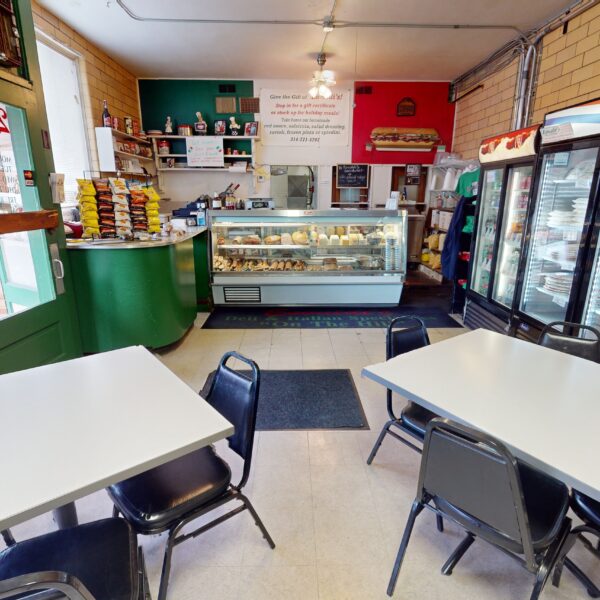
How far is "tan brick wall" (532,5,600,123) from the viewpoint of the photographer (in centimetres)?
328

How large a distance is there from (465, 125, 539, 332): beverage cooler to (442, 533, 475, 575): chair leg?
97.7 inches

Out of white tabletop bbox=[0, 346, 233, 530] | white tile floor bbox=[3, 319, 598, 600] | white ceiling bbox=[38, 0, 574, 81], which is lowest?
white tile floor bbox=[3, 319, 598, 600]

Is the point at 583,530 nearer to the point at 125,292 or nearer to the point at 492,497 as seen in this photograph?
the point at 492,497

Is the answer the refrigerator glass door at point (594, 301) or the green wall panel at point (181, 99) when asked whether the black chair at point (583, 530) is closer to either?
the refrigerator glass door at point (594, 301)

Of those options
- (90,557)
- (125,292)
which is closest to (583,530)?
(90,557)

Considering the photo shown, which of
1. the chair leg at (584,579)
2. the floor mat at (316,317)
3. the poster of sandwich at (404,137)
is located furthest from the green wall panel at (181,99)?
the chair leg at (584,579)

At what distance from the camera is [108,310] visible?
322 cm

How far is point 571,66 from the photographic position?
Result: 3559mm

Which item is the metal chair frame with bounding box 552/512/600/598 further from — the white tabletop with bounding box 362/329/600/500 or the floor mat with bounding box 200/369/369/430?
the floor mat with bounding box 200/369/369/430

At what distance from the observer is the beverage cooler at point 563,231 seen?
2.61 m

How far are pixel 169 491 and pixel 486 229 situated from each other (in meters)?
4.16

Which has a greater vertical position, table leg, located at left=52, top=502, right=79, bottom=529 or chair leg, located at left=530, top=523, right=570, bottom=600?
chair leg, located at left=530, top=523, right=570, bottom=600

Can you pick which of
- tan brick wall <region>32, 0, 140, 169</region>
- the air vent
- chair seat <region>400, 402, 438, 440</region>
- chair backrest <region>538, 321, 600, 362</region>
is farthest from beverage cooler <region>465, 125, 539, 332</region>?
tan brick wall <region>32, 0, 140, 169</region>

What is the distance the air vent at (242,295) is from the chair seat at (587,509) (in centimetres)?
366
